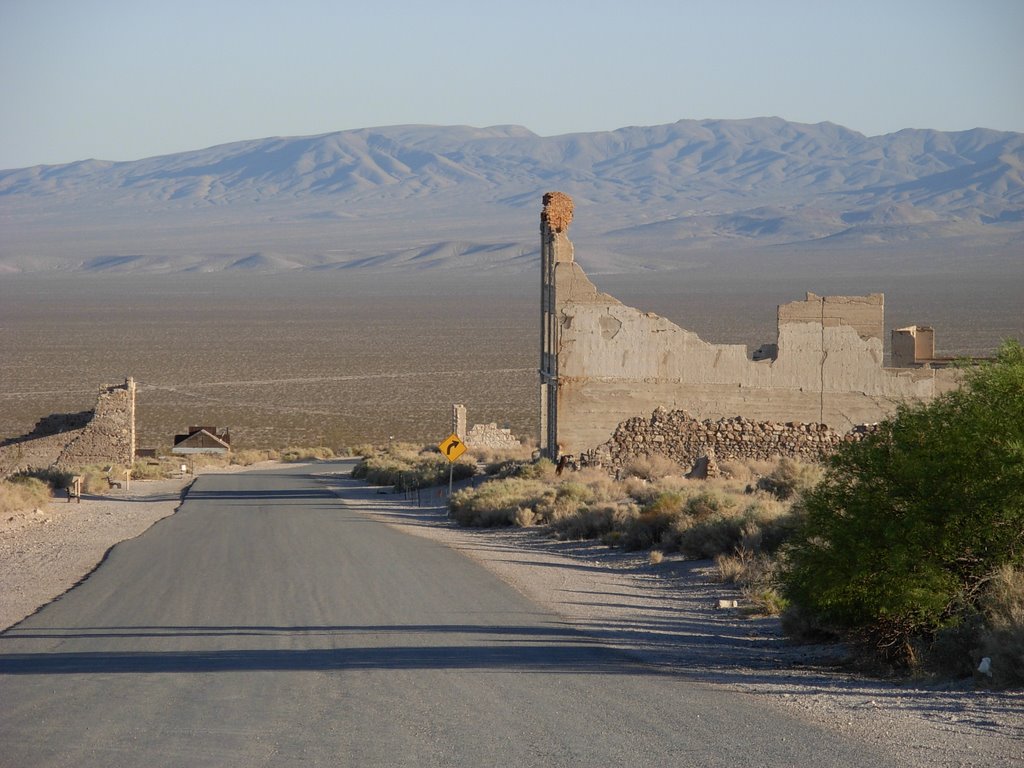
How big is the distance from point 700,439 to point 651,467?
1441 mm

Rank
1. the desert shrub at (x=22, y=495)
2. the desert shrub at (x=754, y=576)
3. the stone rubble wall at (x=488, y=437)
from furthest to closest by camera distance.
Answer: the stone rubble wall at (x=488, y=437) → the desert shrub at (x=22, y=495) → the desert shrub at (x=754, y=576)

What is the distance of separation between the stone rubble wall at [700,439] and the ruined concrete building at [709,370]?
0.15 meters

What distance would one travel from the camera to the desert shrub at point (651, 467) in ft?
97.4

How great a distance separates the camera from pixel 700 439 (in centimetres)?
Answer: 3061

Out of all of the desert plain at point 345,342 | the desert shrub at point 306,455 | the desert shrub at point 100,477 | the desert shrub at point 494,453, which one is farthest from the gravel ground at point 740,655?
the desert shrub at point 306,455

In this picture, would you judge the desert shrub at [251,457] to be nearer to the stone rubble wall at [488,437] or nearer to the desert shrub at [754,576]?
the stone rubble wall at [488,437]

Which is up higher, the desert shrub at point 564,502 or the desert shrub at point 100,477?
the desert shrub at point 564,502

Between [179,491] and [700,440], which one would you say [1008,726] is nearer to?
[700,440]

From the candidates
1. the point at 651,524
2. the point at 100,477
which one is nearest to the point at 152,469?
the point at 100,477

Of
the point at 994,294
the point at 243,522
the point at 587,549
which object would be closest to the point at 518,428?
the point at 243,522

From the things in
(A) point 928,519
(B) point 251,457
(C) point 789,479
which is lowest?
(B) point 251,457

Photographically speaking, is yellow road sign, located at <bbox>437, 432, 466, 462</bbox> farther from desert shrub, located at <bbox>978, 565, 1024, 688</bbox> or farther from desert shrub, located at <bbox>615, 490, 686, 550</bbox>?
desert shrub, located at <bbox>978, 565, 1024, 688</bbox>

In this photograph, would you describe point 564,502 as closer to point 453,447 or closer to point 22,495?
point 453,447

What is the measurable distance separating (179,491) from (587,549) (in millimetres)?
20899
